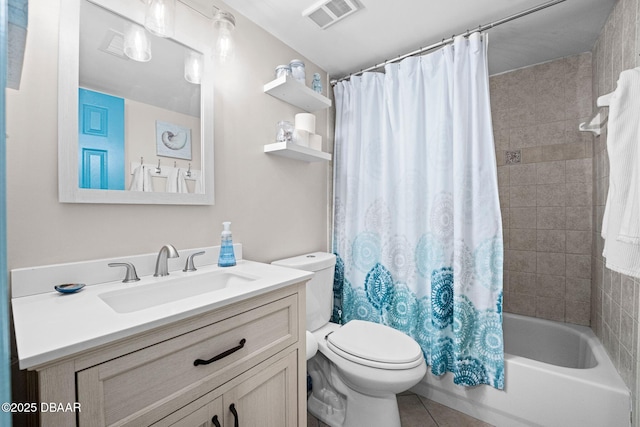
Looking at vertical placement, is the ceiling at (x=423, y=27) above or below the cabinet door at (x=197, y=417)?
above

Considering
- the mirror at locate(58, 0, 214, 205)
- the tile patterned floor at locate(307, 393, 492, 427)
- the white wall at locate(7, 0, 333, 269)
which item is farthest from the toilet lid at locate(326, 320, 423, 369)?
the mirror at locate(58, 0, 214, 205)

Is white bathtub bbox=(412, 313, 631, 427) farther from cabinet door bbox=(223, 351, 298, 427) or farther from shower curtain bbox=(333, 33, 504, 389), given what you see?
cabinet door bbox=(223, 351, 298, 427)

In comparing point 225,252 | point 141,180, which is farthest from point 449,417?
point 141,180

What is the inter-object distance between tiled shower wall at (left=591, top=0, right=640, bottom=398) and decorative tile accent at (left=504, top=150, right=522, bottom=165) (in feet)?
1.43

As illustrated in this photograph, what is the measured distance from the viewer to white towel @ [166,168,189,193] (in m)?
1.22

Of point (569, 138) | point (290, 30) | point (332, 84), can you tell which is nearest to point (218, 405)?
point (290, 30)

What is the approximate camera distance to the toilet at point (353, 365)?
129cm

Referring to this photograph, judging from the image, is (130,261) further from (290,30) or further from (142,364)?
(290,30)

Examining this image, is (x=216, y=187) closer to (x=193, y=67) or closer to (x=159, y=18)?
(x=193, y=67)

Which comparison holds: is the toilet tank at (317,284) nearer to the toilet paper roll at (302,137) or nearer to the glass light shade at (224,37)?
the toilet paper roll at (302,137)

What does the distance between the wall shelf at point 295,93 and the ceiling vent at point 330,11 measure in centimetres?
35

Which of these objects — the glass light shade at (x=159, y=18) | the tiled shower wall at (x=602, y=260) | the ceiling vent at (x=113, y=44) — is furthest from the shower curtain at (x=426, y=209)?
the ceiling vent at (x=113, y=44)

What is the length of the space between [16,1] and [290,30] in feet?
4.77

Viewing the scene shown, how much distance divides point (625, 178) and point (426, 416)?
152 centimetres
